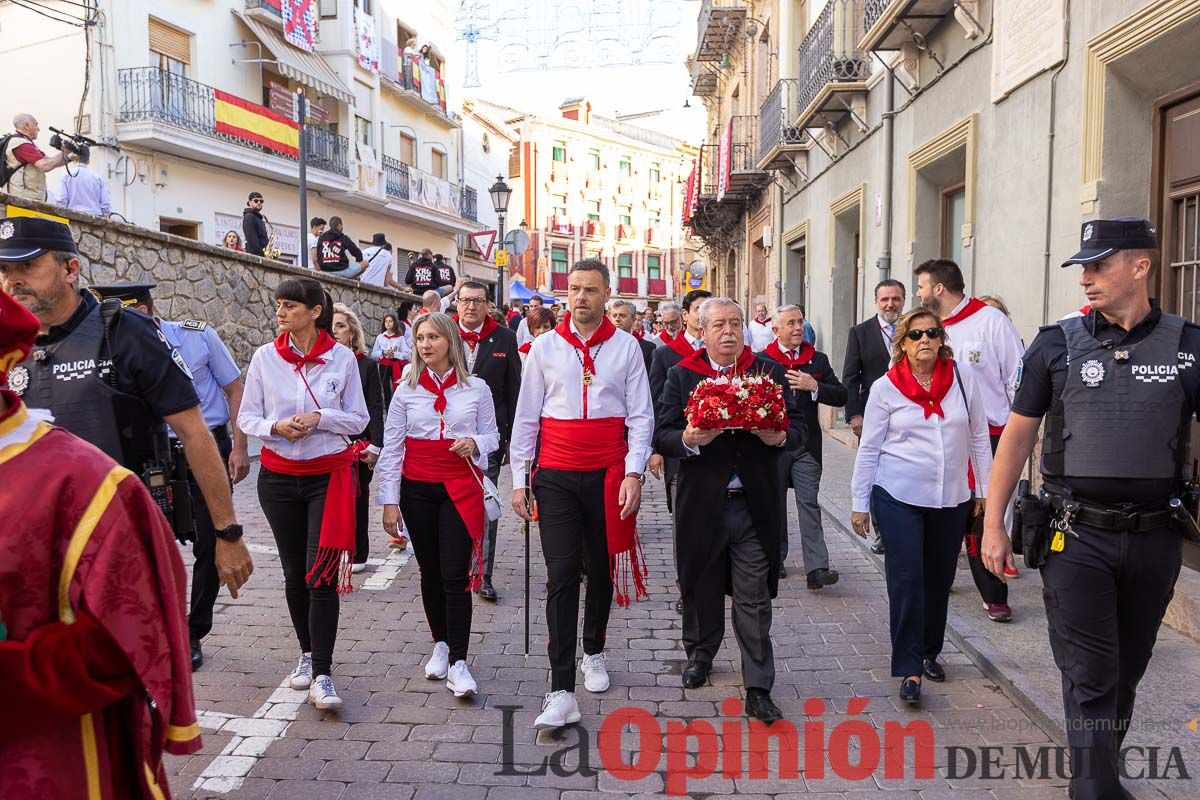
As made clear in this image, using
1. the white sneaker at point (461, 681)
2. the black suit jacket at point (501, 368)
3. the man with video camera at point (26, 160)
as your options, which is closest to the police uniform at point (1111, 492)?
the white sneaker at point (461, 681)

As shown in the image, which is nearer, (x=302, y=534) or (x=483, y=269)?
(x=302, y=534)

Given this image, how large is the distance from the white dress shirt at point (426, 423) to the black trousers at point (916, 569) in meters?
2.12

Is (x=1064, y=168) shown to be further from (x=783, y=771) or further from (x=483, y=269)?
(x=483, y=269)

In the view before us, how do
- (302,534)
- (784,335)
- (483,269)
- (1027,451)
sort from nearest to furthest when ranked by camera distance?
(1027,451) → (302,534) → (784,335) → (483,269)

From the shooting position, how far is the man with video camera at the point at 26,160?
1004 cm

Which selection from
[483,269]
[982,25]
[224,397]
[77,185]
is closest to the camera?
[224,397]

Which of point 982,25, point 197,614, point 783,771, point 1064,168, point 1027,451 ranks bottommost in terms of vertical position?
point 783,771

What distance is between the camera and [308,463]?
4.74 meters

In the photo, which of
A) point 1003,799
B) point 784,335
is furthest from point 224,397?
point 1003,799

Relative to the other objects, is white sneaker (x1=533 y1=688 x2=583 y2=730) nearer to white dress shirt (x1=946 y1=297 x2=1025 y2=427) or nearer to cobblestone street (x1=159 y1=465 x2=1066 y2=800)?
cobblestone street (x1=159 y1=465 x2=1066 y2=800)

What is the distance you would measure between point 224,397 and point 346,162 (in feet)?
73.2

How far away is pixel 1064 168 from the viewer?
762 centimetres

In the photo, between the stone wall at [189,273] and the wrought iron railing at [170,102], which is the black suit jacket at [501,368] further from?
the wrought iron railing at [170,102]

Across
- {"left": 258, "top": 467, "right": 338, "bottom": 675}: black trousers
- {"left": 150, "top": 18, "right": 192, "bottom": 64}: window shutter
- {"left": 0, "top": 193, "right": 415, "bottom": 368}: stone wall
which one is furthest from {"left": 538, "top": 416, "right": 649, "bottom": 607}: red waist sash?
{"left": 150, "top": 18, "right": 192, "bottom": 64}: window shutter
